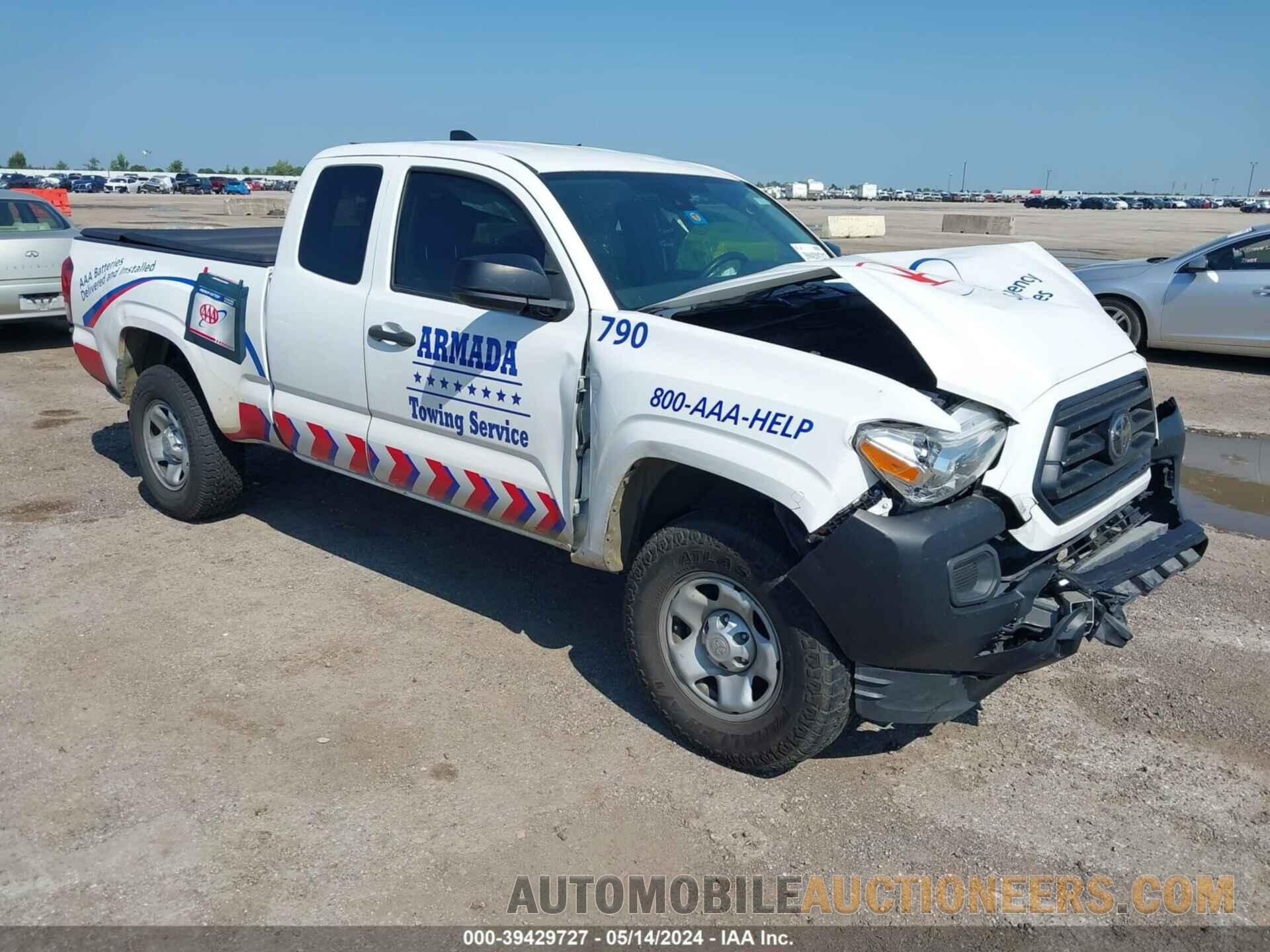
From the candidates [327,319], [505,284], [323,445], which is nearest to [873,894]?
[505,284]

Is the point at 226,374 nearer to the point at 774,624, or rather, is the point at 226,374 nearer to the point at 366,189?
the point at 366,189

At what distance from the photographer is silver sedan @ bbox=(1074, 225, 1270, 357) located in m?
10.7

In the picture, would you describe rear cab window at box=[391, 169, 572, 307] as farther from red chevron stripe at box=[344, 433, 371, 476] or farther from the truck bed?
the truck bed

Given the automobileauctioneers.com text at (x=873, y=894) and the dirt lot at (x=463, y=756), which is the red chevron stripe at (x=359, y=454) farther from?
the automobileauctioneers.com text at (x=873, y=894)

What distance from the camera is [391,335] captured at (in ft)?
15.0

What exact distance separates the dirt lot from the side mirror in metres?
1.56

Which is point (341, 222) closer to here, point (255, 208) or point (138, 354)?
point (138, 354)

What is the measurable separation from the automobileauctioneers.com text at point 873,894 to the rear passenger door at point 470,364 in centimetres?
142

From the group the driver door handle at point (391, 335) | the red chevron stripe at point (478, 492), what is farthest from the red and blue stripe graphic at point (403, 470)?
the driver door handle at point (391, 335)

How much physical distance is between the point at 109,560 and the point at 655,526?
10.7 ft

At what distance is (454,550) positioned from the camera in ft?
19.0

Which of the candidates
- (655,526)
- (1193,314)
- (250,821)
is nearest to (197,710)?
(250,821)

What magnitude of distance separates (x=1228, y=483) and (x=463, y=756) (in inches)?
231

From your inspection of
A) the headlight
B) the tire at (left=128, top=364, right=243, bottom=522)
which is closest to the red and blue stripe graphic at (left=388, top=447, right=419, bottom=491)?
the tire at (left=128, top=364, right=243, bottom=522)
